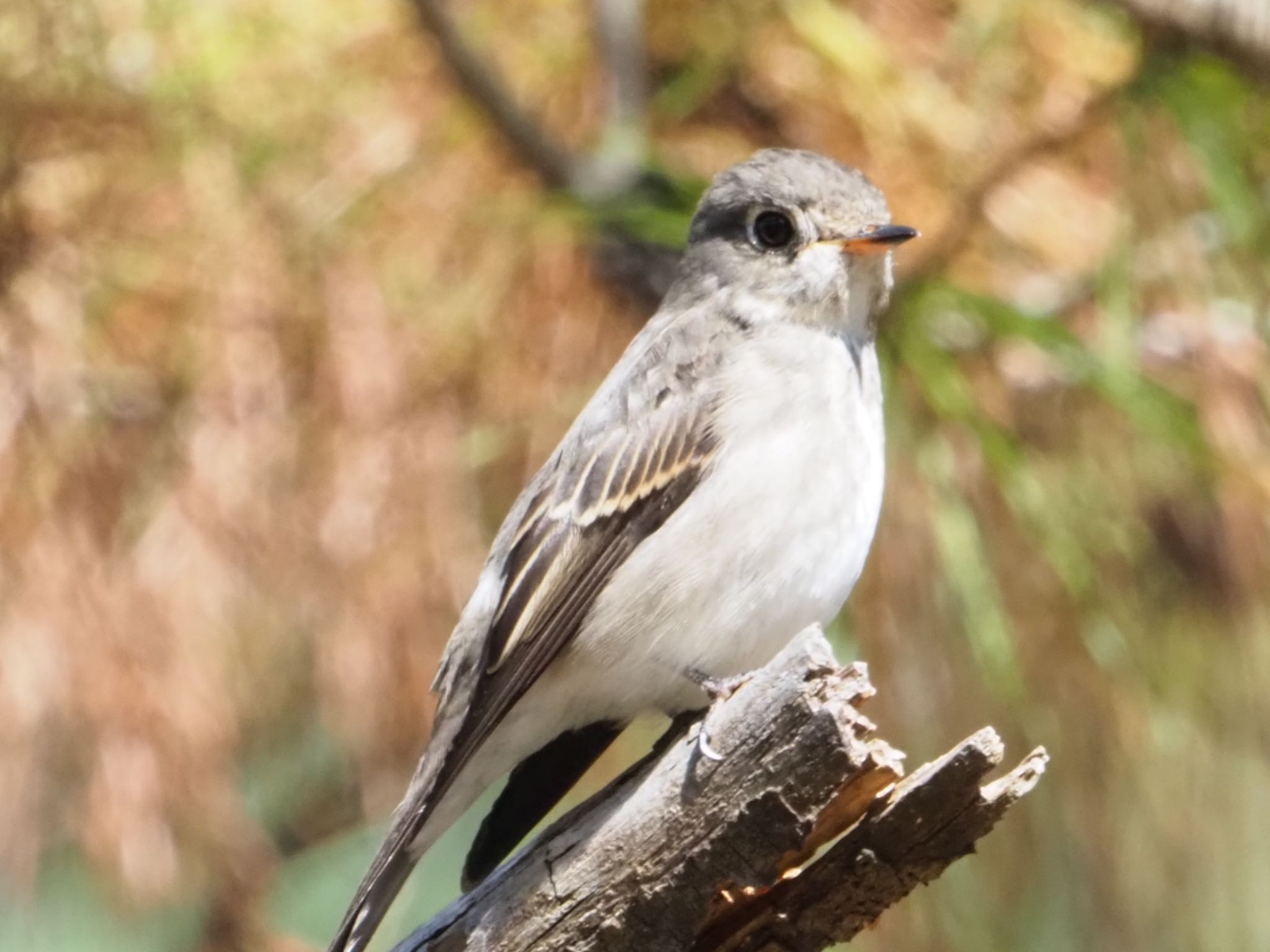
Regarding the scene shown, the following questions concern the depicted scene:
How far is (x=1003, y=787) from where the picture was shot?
2.00 meters

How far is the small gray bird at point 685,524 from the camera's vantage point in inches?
103

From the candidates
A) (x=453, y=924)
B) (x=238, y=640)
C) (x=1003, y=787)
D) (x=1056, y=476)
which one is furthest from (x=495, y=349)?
(x=1003, y=787)

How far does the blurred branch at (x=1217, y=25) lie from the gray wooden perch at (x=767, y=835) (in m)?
1.29

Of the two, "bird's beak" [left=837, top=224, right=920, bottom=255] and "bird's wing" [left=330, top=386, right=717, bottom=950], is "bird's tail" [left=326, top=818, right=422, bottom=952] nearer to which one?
"bird's wing" [left=330, top=386, right=717, bottom=950]

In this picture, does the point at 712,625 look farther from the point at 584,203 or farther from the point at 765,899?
the point at 584,203

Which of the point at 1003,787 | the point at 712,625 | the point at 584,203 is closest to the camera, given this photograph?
the point at 1003,787

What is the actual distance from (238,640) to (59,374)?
0.53 meters

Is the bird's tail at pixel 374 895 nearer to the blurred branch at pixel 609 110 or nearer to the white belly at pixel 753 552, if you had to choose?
the white belly at pixel 753 552

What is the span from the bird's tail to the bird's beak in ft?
3.70

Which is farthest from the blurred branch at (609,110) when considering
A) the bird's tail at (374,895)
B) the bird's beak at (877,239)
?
the bird's tail at (374,895)

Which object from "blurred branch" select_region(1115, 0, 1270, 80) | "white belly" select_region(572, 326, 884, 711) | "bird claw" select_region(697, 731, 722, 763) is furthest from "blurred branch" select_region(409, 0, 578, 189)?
"bird claw" select_region(697, 731, 722, 763)

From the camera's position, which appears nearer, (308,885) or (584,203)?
(584,203)

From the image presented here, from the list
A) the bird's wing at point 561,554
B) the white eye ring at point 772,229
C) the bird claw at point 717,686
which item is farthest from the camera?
the white eye ring at point 772,229

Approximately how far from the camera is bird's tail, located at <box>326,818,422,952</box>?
2506mm
